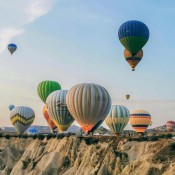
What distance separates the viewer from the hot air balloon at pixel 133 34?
76.1 m

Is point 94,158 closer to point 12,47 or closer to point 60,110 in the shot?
point 60,110

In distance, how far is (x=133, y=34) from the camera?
Answer: 76.0m

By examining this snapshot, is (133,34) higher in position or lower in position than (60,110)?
higher

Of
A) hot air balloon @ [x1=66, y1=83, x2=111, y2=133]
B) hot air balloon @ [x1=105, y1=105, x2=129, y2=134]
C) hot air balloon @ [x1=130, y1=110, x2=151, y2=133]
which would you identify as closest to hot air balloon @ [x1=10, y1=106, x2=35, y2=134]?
hot air balloon @ [x1=105, y1=105, x2=129, y2=134]

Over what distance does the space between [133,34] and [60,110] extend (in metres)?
23.3

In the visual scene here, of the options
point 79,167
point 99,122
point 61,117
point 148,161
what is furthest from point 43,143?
point 148,161

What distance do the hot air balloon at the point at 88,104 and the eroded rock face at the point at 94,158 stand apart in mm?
3850

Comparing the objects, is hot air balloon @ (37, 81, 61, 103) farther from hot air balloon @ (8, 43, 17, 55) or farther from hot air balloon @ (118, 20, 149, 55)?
hot air balloon @ (118, 20, 149, 55)

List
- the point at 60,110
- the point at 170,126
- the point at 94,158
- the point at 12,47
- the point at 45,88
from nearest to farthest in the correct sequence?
1. the point at 94,158
2. the point at 60,110
3. the point at 45,88
4. the point at 12,47
5. the point at 170,126

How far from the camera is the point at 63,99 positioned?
83.9 m

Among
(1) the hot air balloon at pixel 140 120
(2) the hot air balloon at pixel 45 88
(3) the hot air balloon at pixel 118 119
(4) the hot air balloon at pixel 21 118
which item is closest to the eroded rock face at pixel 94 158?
(3) the hot air balloon at pixel 118 119

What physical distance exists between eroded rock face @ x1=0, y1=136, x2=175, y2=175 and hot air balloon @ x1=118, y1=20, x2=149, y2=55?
21.2 meters

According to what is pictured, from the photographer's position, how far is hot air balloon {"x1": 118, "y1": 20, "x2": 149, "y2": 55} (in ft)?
250

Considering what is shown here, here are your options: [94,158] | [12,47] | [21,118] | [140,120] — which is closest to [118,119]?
[140,120]
